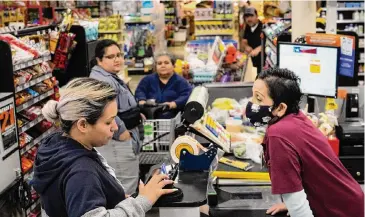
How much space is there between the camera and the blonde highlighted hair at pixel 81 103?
1957 millimetres

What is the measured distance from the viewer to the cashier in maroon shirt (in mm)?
2352

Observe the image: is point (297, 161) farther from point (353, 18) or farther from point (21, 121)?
point (353, 18)

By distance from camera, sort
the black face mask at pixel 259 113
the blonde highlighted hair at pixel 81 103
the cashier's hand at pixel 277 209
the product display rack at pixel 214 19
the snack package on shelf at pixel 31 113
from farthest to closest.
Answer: the product display rack at pixel 214 19 → the snack package on shelf at pixel 31 113 → the cashier's hand at pixel 277 209 → the black face mask at pixel 259 113 → the blonde highlighted hair at pixel 81 103

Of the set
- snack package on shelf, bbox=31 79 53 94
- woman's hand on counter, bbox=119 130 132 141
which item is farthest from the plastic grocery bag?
snack package on shelf, bbox=31 79 53 94

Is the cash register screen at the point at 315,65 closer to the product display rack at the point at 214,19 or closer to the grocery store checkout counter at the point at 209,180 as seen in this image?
the grocery store checkout counter at the point at 209,180

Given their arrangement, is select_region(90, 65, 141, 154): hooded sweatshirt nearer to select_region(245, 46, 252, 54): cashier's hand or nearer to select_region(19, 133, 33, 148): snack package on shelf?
select_region(19, 133, 33, 148): snack package on shelf

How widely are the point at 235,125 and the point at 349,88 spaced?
5.05 ft

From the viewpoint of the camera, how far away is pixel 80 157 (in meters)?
1.94

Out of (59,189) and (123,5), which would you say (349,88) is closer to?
(59,189)

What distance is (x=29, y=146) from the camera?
4.60 metres

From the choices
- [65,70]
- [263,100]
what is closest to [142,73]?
[65,70]

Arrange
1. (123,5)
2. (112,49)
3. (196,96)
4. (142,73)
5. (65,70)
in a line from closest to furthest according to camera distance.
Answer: (196,96) < (112,49) < (65,70) < (123,5) < (142,73)

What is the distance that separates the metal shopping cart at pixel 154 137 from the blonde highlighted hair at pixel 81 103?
2882 millimetres

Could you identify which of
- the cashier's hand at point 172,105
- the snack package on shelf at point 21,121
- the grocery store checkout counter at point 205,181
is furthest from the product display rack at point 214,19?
the grocery store checkout counter at point 205,181
